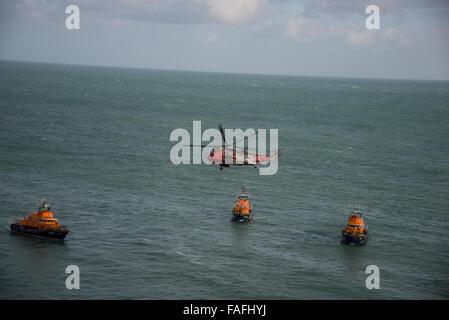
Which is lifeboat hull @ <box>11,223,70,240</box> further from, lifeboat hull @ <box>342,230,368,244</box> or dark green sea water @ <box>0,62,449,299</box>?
lifeboat hull @ <box>342,230,368,244</box>

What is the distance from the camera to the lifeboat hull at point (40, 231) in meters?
80.5

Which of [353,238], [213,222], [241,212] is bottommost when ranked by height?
[353,238]

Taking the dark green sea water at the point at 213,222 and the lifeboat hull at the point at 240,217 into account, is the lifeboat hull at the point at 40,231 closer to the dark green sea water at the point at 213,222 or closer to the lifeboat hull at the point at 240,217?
the dark green sea water at the point at 213,222

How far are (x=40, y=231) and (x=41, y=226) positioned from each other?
2.60 feet

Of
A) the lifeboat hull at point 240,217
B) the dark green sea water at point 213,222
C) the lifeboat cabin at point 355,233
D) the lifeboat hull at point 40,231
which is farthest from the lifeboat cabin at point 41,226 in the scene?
the lifeboat cabin at point 355,233

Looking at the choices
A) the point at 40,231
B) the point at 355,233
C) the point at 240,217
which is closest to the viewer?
the point at 40,231

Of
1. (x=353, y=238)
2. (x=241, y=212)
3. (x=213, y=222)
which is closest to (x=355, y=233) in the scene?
(x=353, y=238)

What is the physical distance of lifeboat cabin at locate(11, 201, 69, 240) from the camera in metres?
80.8

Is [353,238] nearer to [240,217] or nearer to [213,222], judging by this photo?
[240,217]

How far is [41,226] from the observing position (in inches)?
3204

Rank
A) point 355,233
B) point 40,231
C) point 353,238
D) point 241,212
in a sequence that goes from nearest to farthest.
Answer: point 40,231, point 353,238, point 355,233, point 241,212
